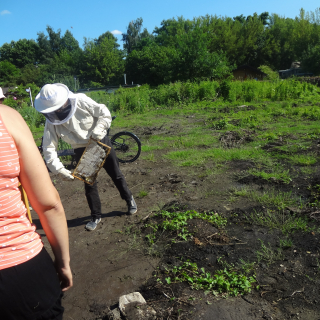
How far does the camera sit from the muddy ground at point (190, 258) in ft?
8.09

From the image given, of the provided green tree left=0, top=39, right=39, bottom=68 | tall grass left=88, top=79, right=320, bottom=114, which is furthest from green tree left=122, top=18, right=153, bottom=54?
tall grass left=88, top=79, right=320, bottom=114

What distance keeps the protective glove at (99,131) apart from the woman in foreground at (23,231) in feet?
8.33

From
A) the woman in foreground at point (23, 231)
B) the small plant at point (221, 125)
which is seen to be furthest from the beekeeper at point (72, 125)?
the small plant at point (221, 125)

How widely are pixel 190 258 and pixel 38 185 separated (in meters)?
2.34

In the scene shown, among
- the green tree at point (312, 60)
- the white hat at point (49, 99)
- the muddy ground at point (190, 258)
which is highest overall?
the green tree at point (312, 60)

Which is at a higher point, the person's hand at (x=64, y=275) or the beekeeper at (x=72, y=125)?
the beekeeper at (x=72, y=125)

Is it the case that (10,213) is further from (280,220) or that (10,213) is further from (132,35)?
(132,35)

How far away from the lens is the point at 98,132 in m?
3.76

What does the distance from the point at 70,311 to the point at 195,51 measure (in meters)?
25.1

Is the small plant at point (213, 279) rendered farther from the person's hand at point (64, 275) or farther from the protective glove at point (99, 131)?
the protective glove at point (99, 131)

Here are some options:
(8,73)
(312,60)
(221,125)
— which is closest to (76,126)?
(221,125)

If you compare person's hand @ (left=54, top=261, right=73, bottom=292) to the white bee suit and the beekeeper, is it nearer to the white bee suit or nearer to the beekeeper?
the beekeeper

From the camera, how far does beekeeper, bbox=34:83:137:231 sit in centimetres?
333

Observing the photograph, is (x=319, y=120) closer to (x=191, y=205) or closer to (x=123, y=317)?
(x=191, y=205)
